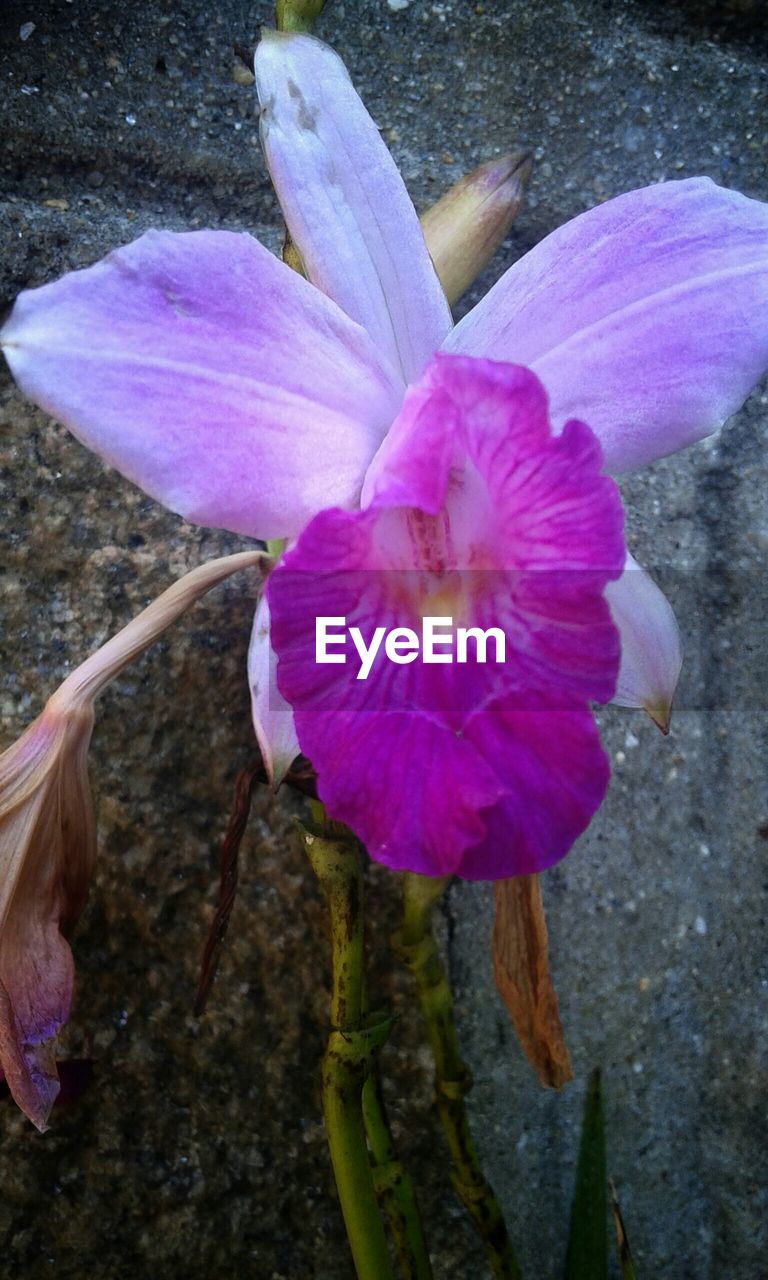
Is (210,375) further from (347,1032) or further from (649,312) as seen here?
(347,1032)

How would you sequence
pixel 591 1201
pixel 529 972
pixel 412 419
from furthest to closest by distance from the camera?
pixel 591 1201 < pixel 529 972 < pixel 412 419

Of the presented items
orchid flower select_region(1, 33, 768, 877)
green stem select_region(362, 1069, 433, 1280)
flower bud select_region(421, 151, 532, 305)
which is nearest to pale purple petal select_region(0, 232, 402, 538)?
orchid flower select_region(1, 33, 768, 877)

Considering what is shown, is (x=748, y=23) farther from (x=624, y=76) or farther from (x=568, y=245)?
(x=568, y=245)

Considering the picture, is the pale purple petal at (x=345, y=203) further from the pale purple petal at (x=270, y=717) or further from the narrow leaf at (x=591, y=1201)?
the narrow leaf at (x=591, y=1201)

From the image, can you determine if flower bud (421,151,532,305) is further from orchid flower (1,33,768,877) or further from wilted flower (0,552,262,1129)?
wilted flower (0,552,262,1129)

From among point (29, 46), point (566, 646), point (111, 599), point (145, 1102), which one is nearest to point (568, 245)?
point (566, 646)

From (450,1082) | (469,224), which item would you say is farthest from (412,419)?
(450,1082)
